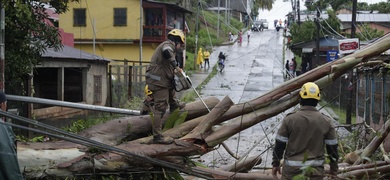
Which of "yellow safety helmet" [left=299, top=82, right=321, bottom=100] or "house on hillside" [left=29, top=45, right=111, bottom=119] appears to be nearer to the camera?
"yellow safety helmet" [left=299, top=82, right=321, bottom=100]

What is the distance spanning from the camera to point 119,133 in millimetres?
7941

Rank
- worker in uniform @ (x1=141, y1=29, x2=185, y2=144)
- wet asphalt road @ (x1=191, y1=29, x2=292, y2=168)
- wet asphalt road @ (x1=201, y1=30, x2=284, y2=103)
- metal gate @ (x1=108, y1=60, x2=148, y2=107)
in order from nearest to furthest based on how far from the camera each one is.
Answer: worker in uniform @ (x1=141, y1=29, x2=185, y2=144) < wet asphalt road @ (x1=191, y1=29, x2=292, y2=168) < metal gate @ (x1=108, y1=60, x2=148, y2=107) < wet asphalt road @ (x1=201, y1=30, x2=284, y2=103)

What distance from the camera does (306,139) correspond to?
224 inches

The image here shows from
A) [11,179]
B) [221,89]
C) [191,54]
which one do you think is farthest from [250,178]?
[191,54]

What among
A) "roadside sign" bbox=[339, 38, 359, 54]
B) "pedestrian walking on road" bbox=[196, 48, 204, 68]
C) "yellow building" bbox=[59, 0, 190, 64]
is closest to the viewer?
"roadside sign" bbox=[339, 38, 359, 54]

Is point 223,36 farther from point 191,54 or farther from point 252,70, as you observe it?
point 252,70

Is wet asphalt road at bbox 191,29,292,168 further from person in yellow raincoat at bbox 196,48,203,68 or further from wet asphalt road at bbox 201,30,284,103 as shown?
person in yellow raincoat at bbox 196,48,203,68

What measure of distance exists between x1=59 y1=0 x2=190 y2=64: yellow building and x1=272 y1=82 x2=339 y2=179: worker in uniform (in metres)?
26.1

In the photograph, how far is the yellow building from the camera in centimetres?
3195

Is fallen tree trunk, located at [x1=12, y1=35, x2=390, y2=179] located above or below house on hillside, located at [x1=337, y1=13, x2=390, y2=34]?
below

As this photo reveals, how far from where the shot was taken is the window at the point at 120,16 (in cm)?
3241

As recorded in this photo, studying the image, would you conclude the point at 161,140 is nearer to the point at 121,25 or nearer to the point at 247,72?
the point at 121,25

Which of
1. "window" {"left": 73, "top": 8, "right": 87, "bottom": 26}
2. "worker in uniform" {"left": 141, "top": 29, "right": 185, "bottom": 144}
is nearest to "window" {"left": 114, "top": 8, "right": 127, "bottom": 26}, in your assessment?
"window" {"left": 73, "top": 8, "right": 87, "bottom": 26}

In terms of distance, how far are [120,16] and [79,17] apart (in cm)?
306
